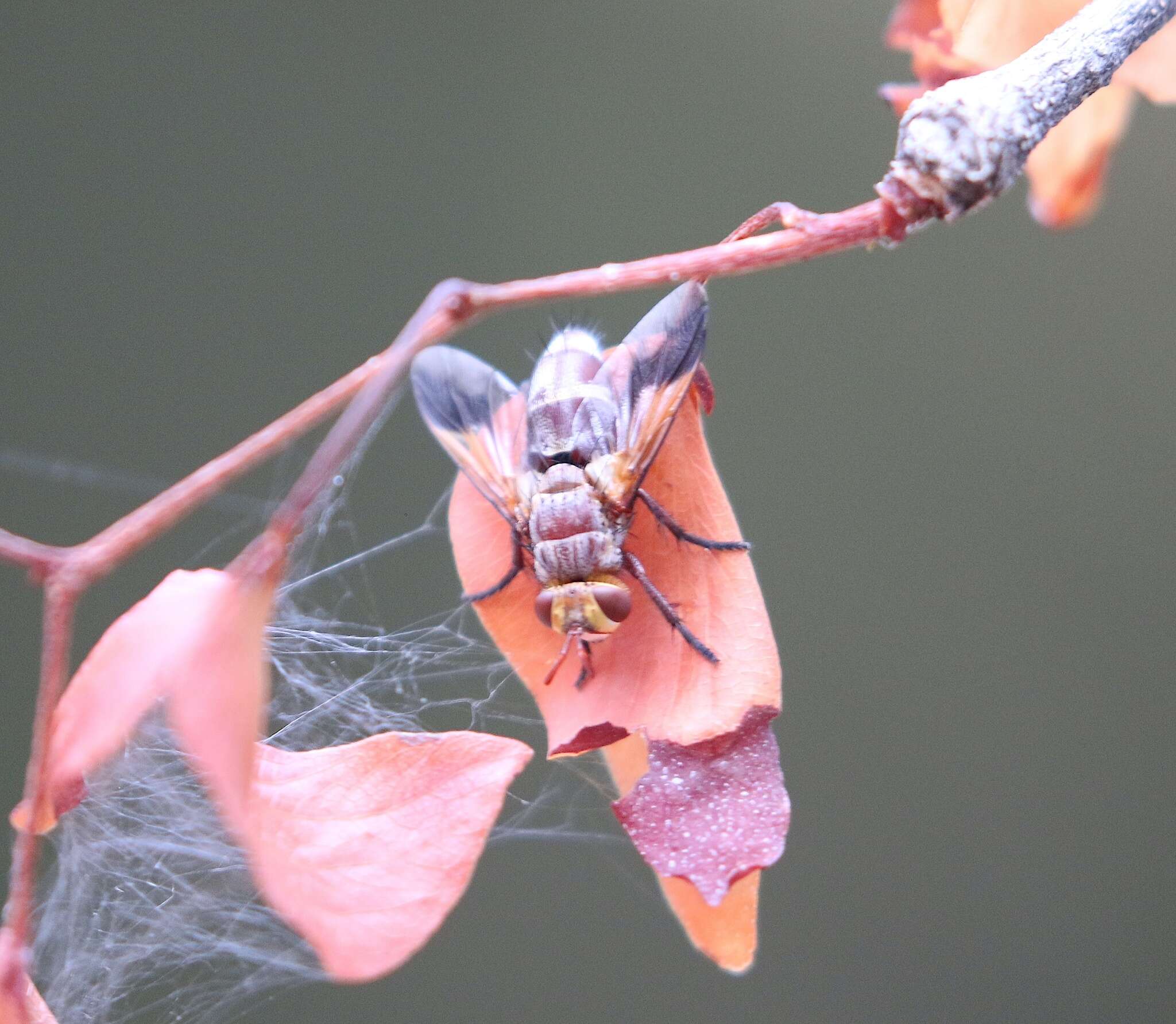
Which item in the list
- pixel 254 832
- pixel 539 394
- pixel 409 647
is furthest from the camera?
pixel 409 647

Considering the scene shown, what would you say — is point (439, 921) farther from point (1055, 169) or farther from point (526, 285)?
point (1055, 169)

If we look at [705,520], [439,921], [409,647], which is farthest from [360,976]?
[409,647]

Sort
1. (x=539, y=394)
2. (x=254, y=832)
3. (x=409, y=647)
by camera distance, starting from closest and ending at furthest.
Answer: (x=254, y=832) → (x=539, y=394) → (x=409, y=647)

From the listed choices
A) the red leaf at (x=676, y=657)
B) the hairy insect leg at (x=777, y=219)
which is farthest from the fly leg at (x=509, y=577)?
the hairy insect leg at (x=777, y=219)

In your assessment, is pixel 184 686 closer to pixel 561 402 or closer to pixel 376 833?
pixel 376 833

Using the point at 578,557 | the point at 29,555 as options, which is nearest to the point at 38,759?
the point at 29,555

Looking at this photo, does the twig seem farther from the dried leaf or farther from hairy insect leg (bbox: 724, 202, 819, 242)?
the dried leaf
